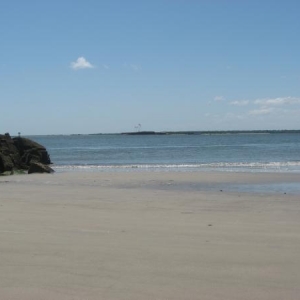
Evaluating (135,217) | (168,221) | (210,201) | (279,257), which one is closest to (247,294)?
(279,257)

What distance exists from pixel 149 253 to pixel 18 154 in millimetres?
28866

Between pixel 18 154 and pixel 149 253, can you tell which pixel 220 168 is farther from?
pixel 149 253

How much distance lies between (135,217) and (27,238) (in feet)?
9.65

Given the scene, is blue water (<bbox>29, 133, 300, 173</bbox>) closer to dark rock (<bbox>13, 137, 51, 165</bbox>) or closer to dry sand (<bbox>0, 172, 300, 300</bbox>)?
dark rock (<bbox>13, 137, 51, 165</bbox>)

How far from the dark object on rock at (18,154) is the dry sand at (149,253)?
735 inches

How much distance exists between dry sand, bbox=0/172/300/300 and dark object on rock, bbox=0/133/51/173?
18.7 m

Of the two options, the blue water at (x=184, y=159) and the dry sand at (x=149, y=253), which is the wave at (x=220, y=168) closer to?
the blue water at (x=184, y=159)

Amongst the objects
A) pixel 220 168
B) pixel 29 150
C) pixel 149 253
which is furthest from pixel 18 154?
pixel 149 253

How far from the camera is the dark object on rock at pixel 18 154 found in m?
29.0

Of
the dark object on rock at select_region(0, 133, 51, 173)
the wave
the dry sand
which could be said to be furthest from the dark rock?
the dry sand

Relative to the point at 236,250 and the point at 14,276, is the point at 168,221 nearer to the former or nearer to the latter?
the point at 236,250

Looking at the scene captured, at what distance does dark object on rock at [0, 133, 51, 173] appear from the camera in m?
29.0

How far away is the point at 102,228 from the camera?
809 centimetres

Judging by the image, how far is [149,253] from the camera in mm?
6137
